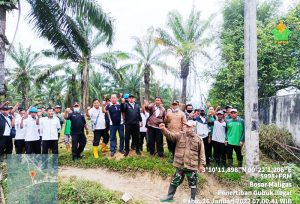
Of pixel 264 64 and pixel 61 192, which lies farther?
pixel 264 64

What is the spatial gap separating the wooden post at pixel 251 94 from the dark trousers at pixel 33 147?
5.65 meters

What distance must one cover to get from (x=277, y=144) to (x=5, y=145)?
8602mm

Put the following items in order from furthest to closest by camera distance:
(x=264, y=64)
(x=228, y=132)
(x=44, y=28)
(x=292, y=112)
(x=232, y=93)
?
1. (x=232, y=93)
2. (x=264, y=64)
3. (x=292, y=112)
4. (x=44, y=28)
5. (x=228, y=132)

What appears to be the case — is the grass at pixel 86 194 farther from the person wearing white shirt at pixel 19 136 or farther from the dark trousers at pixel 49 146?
the person wearing white shirt at pixel 19 136

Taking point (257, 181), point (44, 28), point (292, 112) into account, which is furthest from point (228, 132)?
point (44, 28)

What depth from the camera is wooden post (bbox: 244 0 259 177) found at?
6754mm

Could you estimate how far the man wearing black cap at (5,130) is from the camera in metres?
7.90

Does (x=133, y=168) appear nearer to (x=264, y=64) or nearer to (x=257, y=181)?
(x=257, y=181)

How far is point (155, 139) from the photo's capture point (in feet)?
26.8

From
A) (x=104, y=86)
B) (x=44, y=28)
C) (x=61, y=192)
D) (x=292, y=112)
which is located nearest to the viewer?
(x=61, y=192)

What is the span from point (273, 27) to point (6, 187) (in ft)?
39.3

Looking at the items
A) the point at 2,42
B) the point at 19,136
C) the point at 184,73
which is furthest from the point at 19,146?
the point at 184,73

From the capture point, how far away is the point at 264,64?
12742 mm

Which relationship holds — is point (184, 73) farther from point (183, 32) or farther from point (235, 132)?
point (235, 132)
